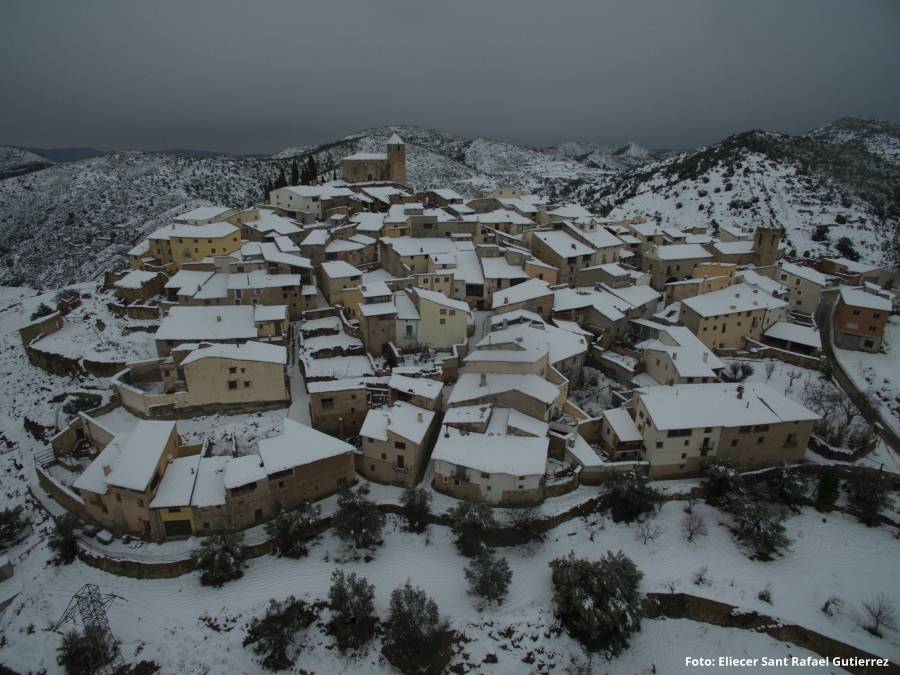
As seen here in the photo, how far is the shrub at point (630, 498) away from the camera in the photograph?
2723 centimetres

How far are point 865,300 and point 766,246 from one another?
1237 centimetres

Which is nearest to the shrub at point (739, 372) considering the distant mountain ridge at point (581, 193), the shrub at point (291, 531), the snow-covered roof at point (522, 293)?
the snow-covered roof at point (522, 293)

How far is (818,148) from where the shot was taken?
348 feet

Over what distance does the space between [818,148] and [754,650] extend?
118709 mm

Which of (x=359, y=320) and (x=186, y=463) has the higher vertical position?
(x=359, y=320)

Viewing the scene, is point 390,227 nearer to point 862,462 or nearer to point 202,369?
point 202,369

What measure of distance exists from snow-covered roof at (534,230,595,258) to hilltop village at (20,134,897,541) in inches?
12.9

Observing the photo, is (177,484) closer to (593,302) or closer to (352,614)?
(352,614)

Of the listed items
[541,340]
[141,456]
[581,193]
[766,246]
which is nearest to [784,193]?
[766,246]

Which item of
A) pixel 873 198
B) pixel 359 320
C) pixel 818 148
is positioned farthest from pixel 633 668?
pixel 818 148

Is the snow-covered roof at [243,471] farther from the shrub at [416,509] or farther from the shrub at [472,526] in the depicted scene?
the shrub at [472,526]

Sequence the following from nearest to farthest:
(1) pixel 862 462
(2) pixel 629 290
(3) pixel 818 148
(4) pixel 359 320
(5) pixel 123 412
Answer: (1) pixel 862 462 < (5) pixel 123 412 < (4) pixel 359 320 < (2) pixel 629 290 < (3) pixel 818 148

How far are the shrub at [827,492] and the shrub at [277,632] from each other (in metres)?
28.3

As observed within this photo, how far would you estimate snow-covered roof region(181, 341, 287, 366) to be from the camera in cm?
3143
